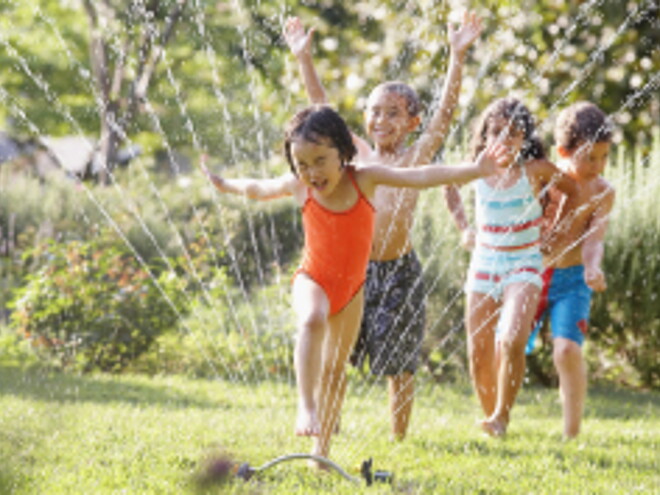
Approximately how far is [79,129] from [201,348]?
1131cm

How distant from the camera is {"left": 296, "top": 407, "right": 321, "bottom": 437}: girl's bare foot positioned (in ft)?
8.87

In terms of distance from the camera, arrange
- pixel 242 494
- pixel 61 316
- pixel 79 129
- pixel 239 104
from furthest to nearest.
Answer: pixel 79 129 < pixel 239 104 < pixel 61 316 < pixel 242 494

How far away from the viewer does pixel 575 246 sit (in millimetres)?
4375

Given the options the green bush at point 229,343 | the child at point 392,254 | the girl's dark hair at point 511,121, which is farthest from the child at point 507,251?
the green bush at point 229,343

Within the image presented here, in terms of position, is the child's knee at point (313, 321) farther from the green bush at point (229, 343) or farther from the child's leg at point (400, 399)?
the green bush at point (229, 343)

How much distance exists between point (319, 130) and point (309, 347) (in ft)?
2.37

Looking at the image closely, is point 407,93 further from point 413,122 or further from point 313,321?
point 313,321

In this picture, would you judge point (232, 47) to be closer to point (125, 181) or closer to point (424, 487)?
point (125, 181)

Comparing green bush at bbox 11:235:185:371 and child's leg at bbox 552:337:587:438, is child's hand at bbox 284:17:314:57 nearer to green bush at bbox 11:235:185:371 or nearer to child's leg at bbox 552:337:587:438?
child's leg at bbox 552:337:587:438

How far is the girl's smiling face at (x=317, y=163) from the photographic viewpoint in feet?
9.86

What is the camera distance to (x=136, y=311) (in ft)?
23.6

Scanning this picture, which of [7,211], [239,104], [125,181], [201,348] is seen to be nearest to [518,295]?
[201,348]

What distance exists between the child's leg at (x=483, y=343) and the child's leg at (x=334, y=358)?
1.12 metres

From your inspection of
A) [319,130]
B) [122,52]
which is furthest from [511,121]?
[122,52]
